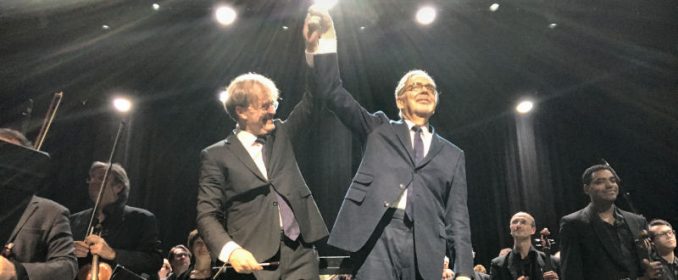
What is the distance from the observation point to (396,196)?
2.47 meters

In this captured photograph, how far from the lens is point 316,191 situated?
7848mm

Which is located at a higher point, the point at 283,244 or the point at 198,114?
the point at 198,114

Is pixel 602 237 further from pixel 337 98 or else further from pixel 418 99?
pixel 337 98

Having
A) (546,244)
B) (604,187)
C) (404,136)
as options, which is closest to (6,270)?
(404,136)

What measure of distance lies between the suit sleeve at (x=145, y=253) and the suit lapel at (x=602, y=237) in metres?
3.65

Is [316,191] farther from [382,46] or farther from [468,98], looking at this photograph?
[468,98]

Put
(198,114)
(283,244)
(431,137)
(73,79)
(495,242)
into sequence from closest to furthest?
(283,244) < (431,137) < (73,79) < (198,114) < (495,242)

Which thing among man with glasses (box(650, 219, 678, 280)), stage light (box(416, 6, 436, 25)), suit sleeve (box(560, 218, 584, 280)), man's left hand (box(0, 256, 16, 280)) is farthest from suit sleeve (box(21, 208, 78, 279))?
man with glasses (box(650, 219, 678, 280))

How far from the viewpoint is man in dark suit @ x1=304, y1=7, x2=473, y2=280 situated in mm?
2377

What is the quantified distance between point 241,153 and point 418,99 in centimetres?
101

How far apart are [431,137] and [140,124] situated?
6353mm

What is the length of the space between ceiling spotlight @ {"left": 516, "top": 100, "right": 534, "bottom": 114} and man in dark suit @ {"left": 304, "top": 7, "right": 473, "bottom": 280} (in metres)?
6.41

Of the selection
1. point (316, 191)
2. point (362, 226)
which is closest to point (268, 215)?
point (362, 226)

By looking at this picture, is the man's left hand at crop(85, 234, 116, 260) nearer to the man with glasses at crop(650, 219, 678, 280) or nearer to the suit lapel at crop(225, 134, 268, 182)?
the suit lapel at crop(225, 134, 268, 182)
